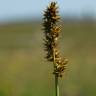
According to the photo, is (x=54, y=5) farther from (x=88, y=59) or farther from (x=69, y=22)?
(x=69, y=22)

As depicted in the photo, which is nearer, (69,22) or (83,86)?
(83,86)

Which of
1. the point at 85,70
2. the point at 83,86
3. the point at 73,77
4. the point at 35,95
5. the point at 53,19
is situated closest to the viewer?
the point at 53,19

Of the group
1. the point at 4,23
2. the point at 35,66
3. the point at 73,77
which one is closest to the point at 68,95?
the point at 73,77

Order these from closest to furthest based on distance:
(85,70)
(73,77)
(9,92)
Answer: (9,92)
(73,77)
(85,70)

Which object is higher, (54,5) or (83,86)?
(54,5)

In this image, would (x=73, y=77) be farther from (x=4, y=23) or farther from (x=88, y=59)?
(x=4, y=23)
